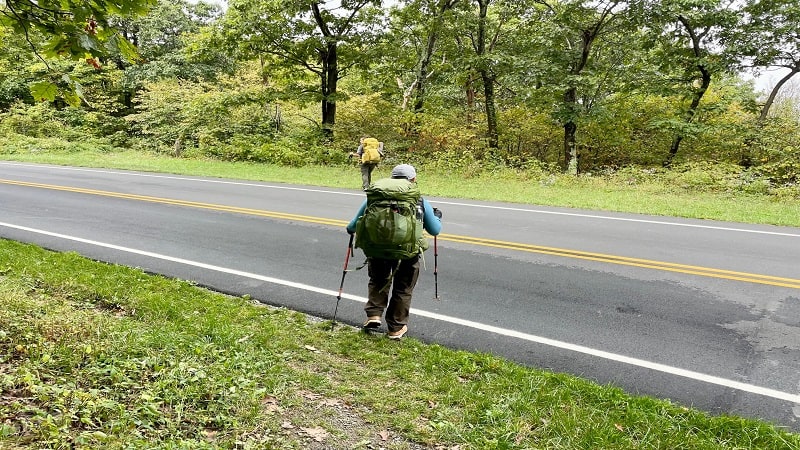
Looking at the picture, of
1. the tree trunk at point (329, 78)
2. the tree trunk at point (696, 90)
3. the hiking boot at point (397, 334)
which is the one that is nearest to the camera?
the hiking boot at point (397, 334)

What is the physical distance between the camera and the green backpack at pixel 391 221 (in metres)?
4.48

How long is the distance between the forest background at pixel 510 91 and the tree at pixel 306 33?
0.06 m

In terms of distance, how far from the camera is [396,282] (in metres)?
5.00

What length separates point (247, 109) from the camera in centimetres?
2497

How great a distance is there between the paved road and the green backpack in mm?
992

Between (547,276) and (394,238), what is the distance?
2902 millimetres

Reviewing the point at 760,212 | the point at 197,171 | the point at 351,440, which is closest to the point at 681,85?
the point at 760,212

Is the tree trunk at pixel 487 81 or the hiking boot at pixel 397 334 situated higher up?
the tree trunk at pixel 487 81

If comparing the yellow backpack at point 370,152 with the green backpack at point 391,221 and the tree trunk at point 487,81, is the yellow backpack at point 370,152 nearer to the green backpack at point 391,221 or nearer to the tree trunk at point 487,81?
the tree trunk at point 487,81

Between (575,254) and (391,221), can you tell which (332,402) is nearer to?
(391,221)

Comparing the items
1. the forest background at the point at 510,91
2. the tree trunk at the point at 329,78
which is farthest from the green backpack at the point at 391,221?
the tree trunk at the point at 329,78

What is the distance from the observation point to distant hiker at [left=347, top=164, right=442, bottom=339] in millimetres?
4500

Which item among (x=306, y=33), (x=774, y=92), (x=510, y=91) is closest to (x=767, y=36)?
(x=774, y=92)

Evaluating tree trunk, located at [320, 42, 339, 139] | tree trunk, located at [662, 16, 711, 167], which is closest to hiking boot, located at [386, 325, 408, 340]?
tree trunk, located at [662, 16, 711, 167]
